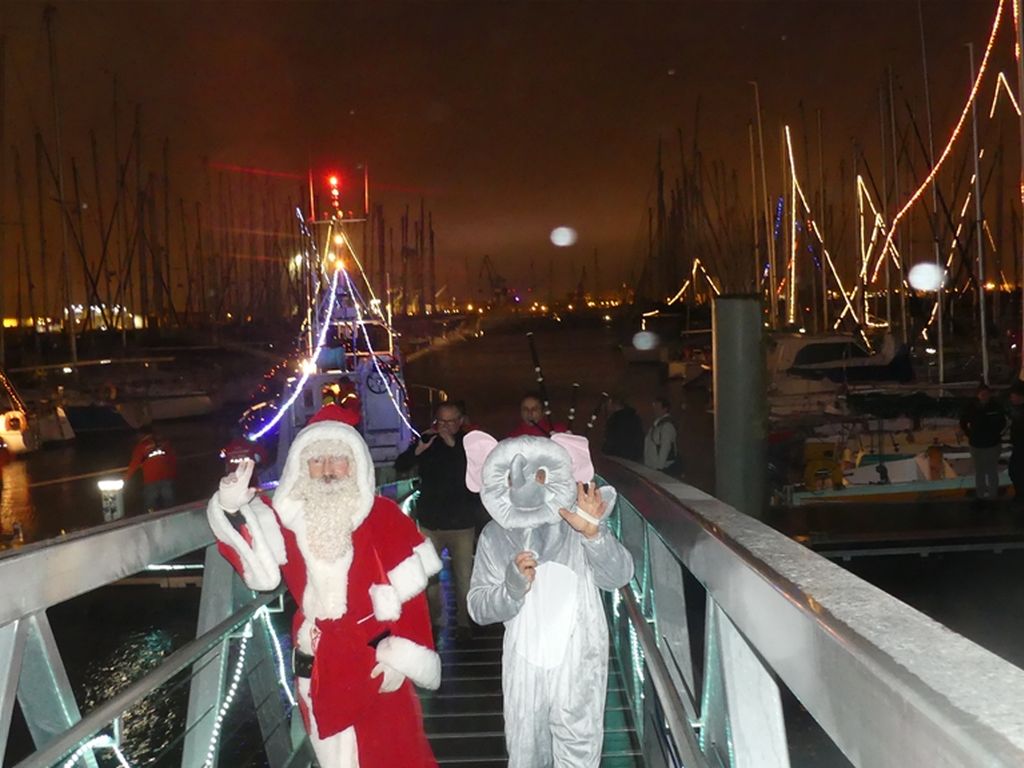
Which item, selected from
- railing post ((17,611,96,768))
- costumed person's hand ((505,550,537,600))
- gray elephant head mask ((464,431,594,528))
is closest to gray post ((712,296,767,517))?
gray elephant head mask ((464,431,594,528))

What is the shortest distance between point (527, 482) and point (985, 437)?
11.9 meters

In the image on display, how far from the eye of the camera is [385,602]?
385cm

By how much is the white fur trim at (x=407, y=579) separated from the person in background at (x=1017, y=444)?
1213cm

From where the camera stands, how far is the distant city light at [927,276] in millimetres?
23906

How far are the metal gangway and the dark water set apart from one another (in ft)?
1.92

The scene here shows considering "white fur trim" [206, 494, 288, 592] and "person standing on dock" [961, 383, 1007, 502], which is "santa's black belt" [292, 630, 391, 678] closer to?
"white fur trim" [206, 494, 288, 592]

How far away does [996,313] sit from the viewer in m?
36.8

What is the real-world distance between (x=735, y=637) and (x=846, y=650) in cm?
108

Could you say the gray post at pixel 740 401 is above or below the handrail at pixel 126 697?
above

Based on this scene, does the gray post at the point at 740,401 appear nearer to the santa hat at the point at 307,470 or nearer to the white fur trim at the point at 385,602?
the santa hat at the point at 307,470

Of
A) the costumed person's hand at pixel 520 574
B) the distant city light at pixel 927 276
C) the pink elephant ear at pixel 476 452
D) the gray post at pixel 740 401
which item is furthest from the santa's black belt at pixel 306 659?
the distant city light at pixel 927 276

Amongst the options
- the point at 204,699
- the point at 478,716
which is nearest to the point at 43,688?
the point at 204,699

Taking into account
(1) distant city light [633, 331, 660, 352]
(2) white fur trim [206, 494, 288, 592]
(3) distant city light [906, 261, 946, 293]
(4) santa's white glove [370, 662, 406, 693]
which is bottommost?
(4) santa's white glove [370, 662, 406, 693]

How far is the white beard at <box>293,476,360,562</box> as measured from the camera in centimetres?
388
